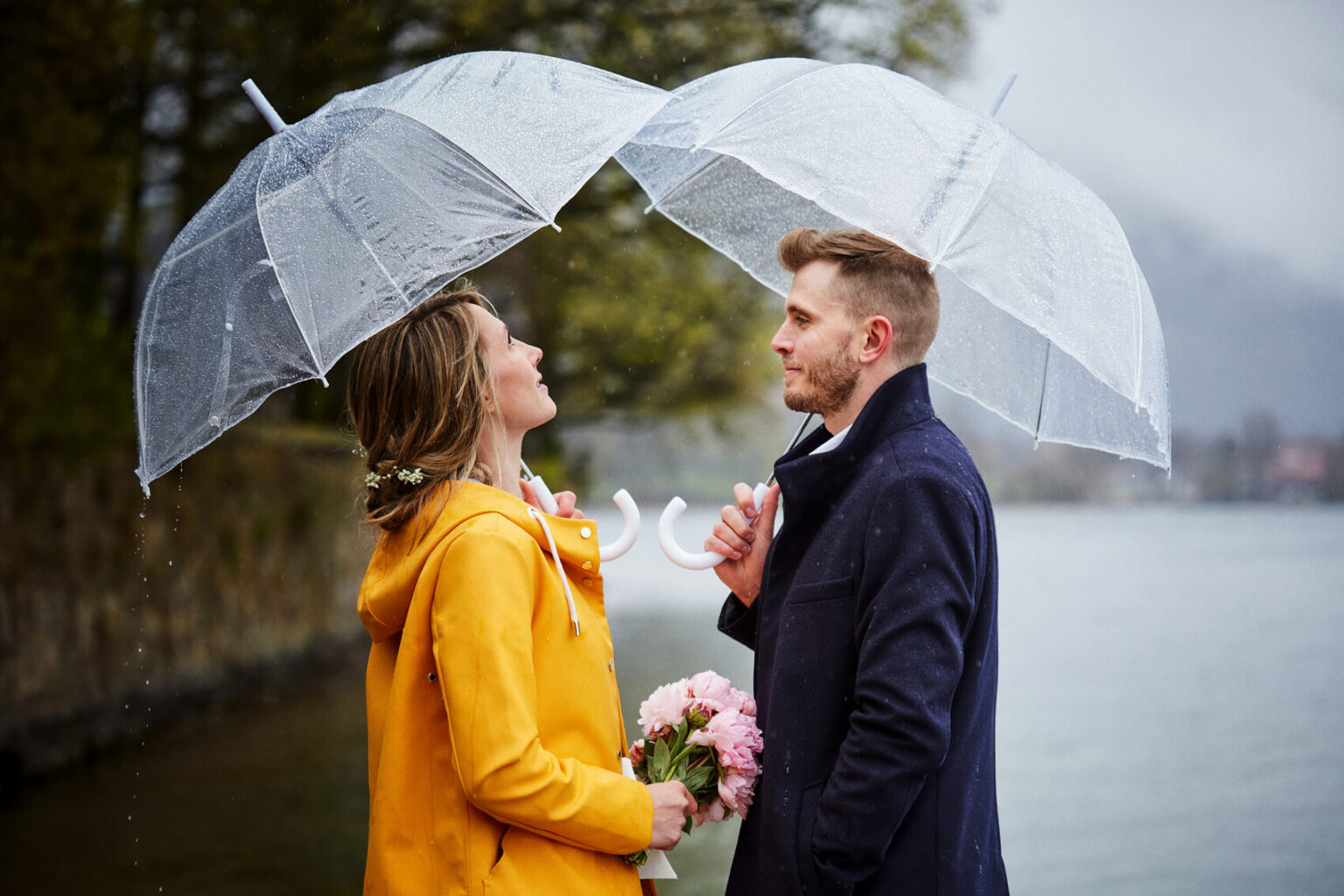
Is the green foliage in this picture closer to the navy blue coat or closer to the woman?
the woman

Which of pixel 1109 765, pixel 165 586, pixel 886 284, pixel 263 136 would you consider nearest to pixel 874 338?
pixel 886 284

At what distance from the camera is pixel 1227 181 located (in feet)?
19.4

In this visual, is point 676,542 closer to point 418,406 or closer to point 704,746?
point 704,746

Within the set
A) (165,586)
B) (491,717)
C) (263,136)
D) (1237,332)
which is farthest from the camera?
(263,136)

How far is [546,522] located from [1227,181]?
16.7ft

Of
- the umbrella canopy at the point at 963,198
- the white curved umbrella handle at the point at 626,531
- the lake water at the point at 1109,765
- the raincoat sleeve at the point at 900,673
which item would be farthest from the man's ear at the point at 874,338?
the lake water at the point at 1109,765

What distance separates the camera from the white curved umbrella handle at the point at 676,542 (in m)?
2.27

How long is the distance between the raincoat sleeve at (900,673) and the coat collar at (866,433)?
0.15m

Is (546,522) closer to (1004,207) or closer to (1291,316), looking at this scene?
(1004,207)

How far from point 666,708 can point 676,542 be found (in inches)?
13.0

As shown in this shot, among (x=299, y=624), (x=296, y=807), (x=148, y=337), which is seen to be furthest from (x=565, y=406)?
(x=148, y=337)

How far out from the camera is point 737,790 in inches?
80.3

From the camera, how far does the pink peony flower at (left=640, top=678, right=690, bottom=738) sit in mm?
2129

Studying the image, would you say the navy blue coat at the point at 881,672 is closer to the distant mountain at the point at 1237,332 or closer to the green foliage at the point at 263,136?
the distant mountain at the point at 1237,332
